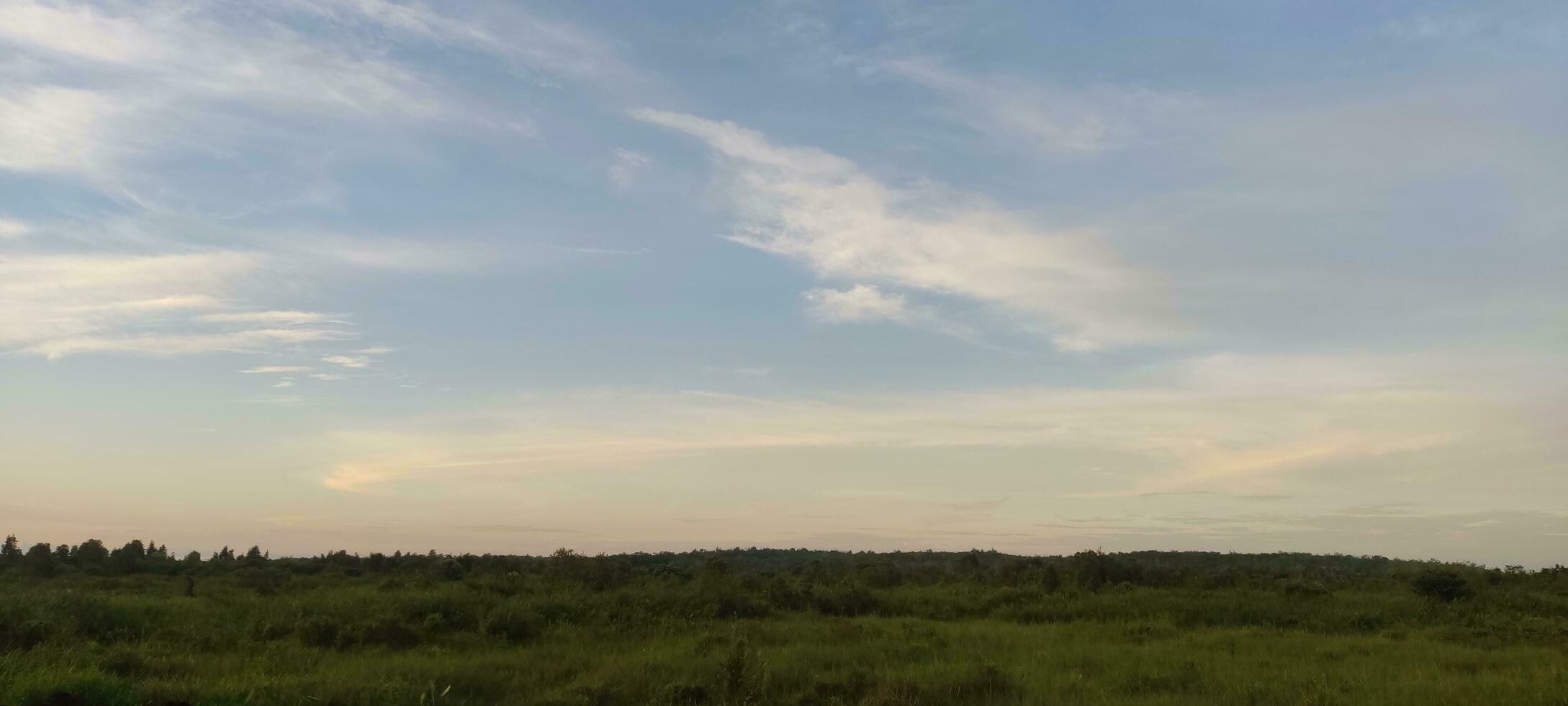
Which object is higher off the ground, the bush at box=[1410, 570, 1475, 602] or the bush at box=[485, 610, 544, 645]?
the bush at box=[1410, 570, 1475, 602]

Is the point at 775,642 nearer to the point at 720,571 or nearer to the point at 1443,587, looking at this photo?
the point at 720,571

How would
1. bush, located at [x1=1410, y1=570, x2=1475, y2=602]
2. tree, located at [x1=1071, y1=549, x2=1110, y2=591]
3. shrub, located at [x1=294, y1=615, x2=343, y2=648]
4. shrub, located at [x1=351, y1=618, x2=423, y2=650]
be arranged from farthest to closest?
tree, located at [x1=1071, y1=549, x2=1110, y2=591]
bush, located at [x1=1410, y1=570, x2=1475, y2=602]
shrub, located at [x1=351, y1=618, x2=423, y2=650]
shrub, located at [x1=294, y1=615, x2=343, y2=648]

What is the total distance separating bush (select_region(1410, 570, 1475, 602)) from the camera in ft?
91.5

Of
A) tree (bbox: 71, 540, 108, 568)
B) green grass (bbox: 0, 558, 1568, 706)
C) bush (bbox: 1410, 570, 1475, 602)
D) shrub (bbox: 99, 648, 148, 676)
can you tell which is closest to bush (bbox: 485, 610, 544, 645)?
green grass (bbox: 0, 558, 1568, 706)

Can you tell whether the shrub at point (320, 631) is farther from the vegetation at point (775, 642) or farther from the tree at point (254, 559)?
the tree at point (254, 559)

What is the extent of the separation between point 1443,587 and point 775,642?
22478 mm

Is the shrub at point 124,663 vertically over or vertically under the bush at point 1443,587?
under

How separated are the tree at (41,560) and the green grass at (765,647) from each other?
20.7 meters

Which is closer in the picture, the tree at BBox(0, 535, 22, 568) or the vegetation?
the vegetation

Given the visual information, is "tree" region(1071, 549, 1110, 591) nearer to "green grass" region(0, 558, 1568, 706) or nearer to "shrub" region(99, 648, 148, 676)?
"green grass" region(0, 558, 1568, 706)

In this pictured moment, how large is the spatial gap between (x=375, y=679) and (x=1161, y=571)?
31015 mm

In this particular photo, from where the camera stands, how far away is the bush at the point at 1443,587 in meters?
27.9

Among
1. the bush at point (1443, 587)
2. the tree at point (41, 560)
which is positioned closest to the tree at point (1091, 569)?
the bush at point (1443, 587)

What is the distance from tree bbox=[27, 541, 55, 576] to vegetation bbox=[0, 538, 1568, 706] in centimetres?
739
